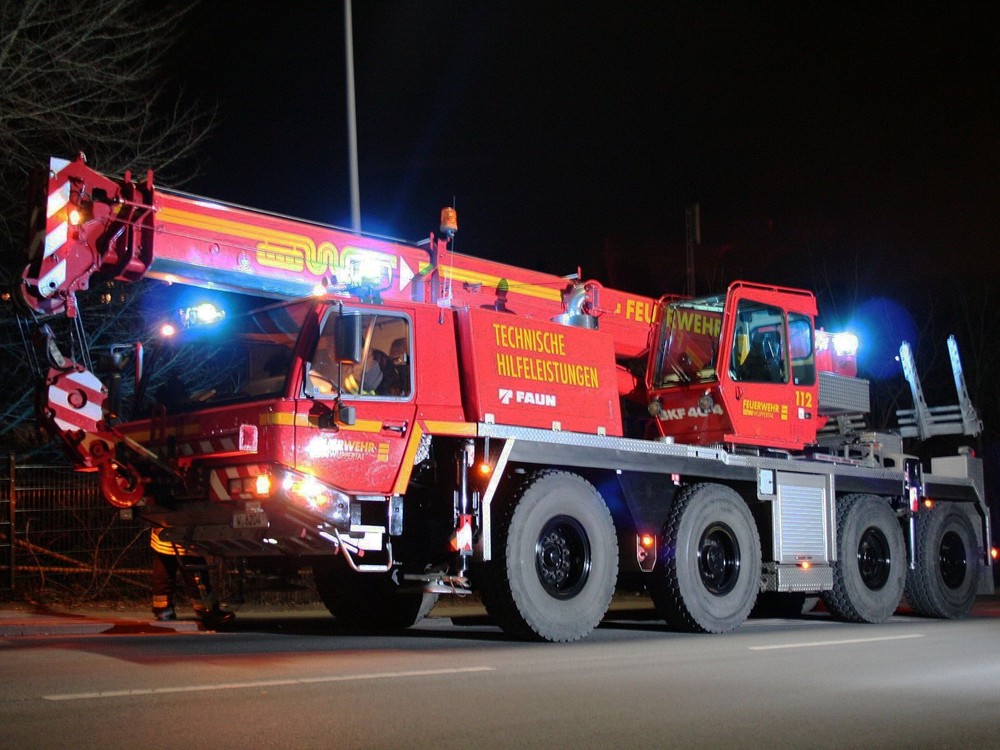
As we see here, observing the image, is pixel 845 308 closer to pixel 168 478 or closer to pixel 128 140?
pixel 128 140

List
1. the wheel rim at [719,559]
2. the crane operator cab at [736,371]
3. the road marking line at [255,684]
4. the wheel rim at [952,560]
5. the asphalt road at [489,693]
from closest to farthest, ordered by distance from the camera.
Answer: the asphalt road at [489,693], the road marking line at [255,684], the wheel rim at [719,559], the crane operator cab at [736,371], the wheel rim at [952,560]

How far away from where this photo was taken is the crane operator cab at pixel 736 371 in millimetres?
12836

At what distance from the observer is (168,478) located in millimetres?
9984

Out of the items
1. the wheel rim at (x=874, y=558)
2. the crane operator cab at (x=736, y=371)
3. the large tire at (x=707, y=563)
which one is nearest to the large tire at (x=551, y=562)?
the large tire at (x=707, y=563)

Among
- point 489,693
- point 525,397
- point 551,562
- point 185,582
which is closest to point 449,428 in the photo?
point 525,397

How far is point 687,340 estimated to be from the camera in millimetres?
13305

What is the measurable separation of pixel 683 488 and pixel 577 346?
1994mm

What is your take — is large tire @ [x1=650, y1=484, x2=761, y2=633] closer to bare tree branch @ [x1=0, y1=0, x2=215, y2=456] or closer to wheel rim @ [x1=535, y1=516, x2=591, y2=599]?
wheel rim @ [x1=535, y1=516, x2=591, y2=599]

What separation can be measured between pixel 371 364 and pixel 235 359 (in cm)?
127

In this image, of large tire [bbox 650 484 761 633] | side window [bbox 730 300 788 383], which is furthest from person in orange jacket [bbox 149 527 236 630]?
side window [bbox 730 300 788 383]

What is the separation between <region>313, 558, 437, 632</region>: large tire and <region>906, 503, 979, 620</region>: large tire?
7145 mm

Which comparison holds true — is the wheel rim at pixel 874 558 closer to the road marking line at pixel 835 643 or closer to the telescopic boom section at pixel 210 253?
the road marking line at pixel 835 643

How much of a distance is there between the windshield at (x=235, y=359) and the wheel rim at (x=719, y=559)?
504cm

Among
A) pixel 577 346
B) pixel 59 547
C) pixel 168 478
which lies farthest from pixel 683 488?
pixel 59 547
